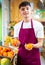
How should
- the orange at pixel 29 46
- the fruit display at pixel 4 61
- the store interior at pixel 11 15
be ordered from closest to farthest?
the fruit display at pixel 4 61 → the orange at pixel 29 46 → the store interior at pixel 11 15

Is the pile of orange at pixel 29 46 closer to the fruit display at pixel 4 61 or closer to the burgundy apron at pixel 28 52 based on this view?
the burgundy apron at pixel 28 52

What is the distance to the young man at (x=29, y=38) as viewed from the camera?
1.16 metres

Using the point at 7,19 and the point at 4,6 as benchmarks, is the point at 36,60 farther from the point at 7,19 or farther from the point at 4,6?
the point at 4,6

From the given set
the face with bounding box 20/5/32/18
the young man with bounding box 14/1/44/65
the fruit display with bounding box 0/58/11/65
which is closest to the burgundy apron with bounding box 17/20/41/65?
the young man with bounding box 14/1/44/65

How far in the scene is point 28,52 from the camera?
1.17 metres

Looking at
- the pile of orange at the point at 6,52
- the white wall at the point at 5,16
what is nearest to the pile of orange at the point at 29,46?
the pile of orange at the point at 6,52

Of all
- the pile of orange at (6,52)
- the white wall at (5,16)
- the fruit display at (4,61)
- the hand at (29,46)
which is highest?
the white wall at (5,16)

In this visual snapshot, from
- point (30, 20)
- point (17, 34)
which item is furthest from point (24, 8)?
point (17, 34)

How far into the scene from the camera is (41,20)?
4.28 ft

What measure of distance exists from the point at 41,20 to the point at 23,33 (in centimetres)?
21

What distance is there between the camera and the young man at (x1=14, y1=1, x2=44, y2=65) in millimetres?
1163

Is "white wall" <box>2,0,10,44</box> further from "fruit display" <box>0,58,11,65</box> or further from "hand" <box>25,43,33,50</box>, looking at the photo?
"fruit display" <box>0,58,11,65</box>

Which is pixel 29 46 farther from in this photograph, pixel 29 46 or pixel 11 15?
pixel 11 15

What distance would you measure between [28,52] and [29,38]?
0.10m
